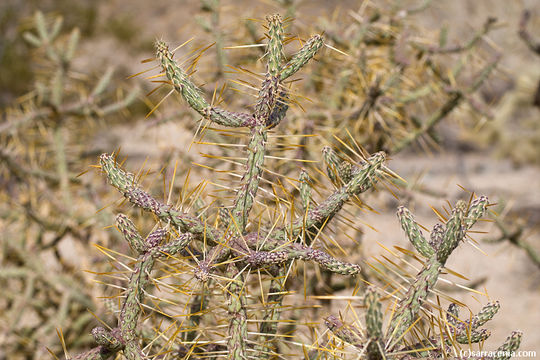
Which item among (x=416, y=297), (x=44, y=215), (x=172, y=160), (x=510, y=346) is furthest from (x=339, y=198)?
(x=44, y=215)

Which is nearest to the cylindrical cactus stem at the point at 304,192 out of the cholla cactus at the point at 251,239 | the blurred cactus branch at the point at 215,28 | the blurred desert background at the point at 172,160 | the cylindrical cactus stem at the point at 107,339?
the cholla cactus at the point at 251,239

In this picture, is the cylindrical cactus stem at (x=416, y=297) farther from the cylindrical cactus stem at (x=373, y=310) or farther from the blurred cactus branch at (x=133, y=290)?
the blurred cactus branch at (x=133, y=290)

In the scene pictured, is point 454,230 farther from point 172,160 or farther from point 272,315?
point 172,160

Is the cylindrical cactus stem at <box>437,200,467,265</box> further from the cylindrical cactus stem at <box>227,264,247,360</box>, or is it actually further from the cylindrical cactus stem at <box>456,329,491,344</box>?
the cylindrical cactus stem at <box>227,264,247,360</box>

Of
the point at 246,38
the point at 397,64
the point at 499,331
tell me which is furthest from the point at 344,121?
the point at 499,331

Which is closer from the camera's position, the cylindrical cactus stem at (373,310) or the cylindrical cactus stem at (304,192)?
the cylindrical cactus stem at (373,310)

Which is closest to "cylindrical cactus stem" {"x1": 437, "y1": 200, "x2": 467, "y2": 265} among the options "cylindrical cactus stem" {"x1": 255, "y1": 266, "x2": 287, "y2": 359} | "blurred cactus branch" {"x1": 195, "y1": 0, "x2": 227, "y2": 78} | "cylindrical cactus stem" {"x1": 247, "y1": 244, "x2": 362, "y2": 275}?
"cylindrical cactus stem" {"x1": 247, "y1": 244, "x2": 362, "y2": 275}

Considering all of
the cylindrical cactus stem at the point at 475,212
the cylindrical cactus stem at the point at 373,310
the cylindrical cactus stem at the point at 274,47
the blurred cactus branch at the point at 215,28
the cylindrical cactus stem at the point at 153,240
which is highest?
the blurred cactus branch at the point at 215,28

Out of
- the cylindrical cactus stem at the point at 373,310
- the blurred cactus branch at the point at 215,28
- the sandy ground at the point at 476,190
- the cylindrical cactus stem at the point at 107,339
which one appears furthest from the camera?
the sandy ground at the point at 476,190

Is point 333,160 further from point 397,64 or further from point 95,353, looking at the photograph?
point 397,64

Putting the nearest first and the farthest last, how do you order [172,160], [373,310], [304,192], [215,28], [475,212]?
[373,310] → [475,212] → [304,192] → [215,28] → [172,160]

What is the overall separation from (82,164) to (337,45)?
134 centimetres

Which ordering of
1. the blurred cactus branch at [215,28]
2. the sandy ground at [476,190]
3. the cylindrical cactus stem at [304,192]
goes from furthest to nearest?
the sandy ground at [476,190]
the blurred cactus branch at [215,28]
the cylindrical cactus stem at [304,192]

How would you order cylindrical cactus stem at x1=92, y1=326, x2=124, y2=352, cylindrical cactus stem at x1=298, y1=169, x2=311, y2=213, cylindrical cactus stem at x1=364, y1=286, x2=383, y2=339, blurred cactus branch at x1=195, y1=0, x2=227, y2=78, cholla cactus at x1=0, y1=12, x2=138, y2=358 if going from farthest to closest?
cholla cactus at x1=0, y1=12, x2=138, y2=358 → blurred cactus branch at x1=195, y1=0, x2=227, y2=78 → cylindrical cactus stem at x1=298, y1=169, x2=311, y2=213 → cylindrical cactus stem at x1=92, y1=326, x2=124, y2=352 → cylindrical cactus stem at x1=364, y1=286, x2=383, y2=339
